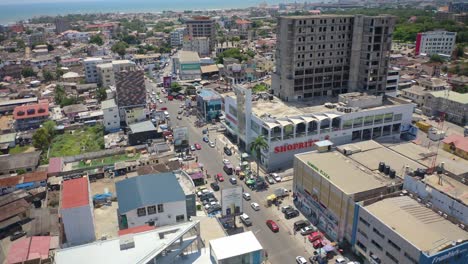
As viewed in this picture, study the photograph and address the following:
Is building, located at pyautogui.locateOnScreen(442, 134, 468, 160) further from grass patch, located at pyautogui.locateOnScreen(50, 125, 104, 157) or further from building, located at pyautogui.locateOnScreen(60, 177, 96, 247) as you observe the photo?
grass patch, located at pyautogui.locateOnScreen(50, 125, 104, 157)

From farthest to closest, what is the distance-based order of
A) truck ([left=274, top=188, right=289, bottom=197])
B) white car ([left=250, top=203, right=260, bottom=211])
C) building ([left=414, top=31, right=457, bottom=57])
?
1. building ([left=414, top=31, right=457, bottom=57])
2. truck ([left=274, top=188, right=289, bottom=197])
3. white car ([left=250, top=203, right=260, bottom=211])

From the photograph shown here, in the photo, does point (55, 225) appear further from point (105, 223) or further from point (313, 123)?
point (313, 123)

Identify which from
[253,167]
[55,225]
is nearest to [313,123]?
[253,167]

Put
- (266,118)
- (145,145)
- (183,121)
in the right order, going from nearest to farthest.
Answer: (266,118) < (145,145) < (183,121)

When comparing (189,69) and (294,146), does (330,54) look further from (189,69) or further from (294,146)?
(189,69)

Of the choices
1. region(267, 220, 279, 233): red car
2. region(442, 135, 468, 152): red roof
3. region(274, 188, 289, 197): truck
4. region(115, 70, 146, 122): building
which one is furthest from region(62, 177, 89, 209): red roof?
region(442, 135, 468, 152): red roof

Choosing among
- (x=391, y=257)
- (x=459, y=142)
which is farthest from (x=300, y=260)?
(x=459, y=142)
